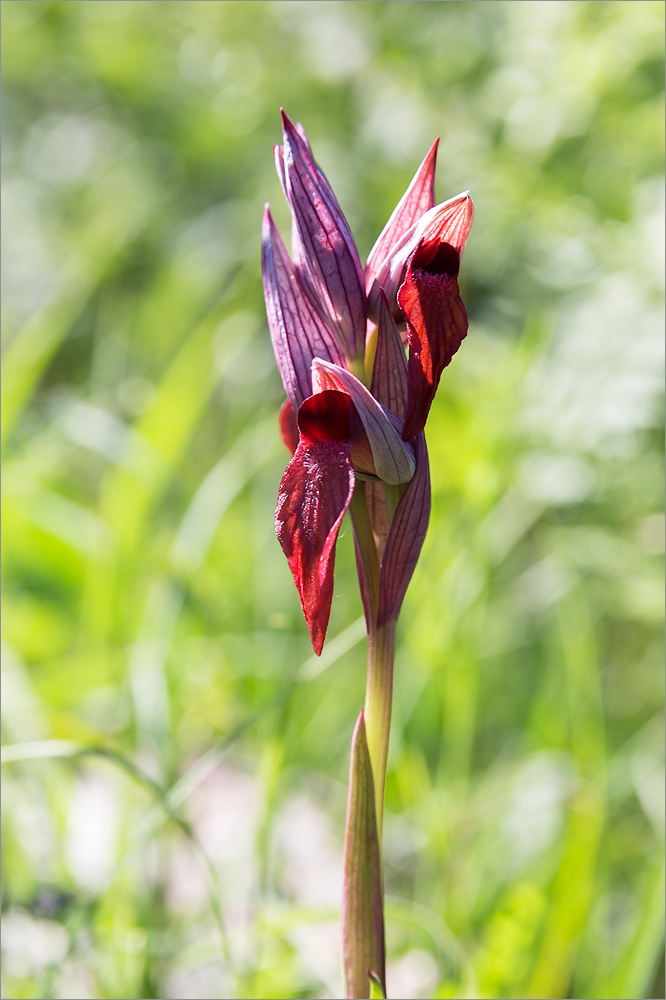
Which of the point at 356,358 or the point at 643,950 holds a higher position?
the point at 356,358

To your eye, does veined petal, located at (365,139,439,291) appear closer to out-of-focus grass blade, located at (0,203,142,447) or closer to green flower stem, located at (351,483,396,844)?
green flower stem, located at (351,483,396,844)

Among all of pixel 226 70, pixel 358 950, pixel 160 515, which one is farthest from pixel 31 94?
pixel 358 950

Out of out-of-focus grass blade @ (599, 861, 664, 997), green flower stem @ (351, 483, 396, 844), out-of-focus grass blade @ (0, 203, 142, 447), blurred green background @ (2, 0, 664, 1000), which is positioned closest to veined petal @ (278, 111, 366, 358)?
green flower stem @ (351, 483, 396, 844)

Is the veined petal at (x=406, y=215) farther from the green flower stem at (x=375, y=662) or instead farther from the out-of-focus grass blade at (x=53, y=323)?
the out-of-focus grass blade at (x=53, y=323)

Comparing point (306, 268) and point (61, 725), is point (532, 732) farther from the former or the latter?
point (306, 268)

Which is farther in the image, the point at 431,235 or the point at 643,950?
the point at 643,950

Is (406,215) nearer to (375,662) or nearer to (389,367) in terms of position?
(389,367)

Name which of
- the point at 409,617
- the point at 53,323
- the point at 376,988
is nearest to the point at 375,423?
the point at 376,988
